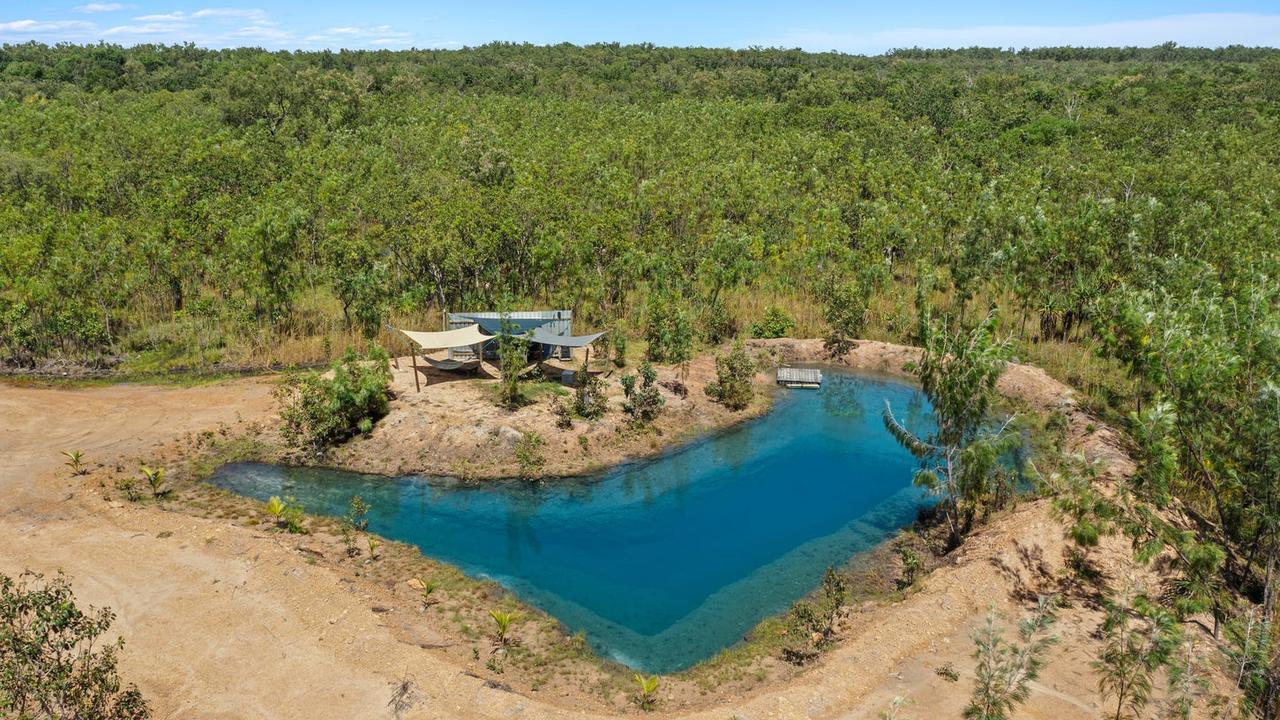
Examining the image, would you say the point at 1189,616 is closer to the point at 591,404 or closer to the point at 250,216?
Result: the point at 591,404

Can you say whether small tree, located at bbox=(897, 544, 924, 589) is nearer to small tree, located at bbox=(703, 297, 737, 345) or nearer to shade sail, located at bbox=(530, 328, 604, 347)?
shade sail, located at bbox=(530, 328, 604, 347)

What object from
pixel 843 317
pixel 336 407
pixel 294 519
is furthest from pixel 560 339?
pixel 843 317

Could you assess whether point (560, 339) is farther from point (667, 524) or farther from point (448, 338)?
point (667, 524)

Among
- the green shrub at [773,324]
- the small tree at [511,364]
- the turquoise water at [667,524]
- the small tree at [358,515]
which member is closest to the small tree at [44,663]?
the small tree at [358,515]

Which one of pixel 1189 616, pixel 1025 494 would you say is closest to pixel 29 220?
pixel 1025 494

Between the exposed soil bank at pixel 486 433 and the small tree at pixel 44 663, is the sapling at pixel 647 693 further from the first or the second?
the exposed soil bank at pixel 486 433

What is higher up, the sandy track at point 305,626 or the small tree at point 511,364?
the small tree at point 511,364

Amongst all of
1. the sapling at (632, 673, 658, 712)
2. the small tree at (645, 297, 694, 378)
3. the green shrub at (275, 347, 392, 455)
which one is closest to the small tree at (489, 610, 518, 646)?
the sapling at (632, 673, 658, 712)
